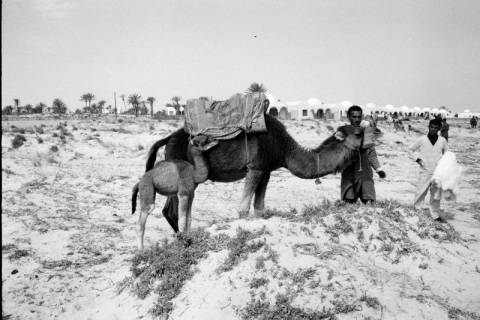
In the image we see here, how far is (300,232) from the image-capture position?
5.32 m

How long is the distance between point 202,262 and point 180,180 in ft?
4.91

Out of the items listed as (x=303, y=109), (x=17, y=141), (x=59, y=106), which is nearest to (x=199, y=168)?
(x=17, y=141)

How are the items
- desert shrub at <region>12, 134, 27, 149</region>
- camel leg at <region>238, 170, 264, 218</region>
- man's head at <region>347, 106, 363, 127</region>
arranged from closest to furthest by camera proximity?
camel leg at <region>238, 170, 264, 218</region>
man's head at <region>347, 106, 363, 127</region>
desert shrub at <region>12, 134, 27, 149</region>

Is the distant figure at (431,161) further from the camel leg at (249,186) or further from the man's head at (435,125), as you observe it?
the camel leg at (249,186)

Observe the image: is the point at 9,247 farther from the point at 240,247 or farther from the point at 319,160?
the point at 319,160

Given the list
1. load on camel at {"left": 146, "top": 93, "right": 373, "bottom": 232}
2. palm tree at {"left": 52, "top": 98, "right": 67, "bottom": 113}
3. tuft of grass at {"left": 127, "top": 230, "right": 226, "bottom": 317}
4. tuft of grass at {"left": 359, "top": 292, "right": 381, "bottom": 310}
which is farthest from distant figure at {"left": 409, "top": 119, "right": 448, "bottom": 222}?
palm tree at {"left": 52, "top": 98, "right": 67, "bottom": 113}

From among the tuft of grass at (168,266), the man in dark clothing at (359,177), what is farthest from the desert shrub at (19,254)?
the man in dark clothing at (359,177)

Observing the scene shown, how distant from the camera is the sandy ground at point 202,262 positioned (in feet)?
14.4

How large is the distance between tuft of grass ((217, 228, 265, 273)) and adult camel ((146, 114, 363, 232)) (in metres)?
1.14

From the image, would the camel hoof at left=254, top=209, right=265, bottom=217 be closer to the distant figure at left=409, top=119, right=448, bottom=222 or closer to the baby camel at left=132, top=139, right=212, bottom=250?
the baby camel at left=132, top=139, right=212, bottom=250

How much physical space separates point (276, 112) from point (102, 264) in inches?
1975

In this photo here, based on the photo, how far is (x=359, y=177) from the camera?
654 centimetres

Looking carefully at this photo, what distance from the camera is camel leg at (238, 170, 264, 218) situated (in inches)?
246

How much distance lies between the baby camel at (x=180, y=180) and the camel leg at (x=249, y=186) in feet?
2.20
